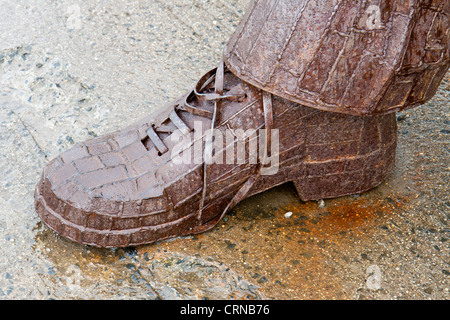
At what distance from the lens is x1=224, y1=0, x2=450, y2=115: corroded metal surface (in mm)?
1367

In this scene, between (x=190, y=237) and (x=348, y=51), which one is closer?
(x=348, y=51)

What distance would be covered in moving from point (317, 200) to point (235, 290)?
44 centimetres

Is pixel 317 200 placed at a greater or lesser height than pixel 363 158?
lesser

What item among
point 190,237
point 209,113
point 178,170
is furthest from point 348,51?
point 190,237

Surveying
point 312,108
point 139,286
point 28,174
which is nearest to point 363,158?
point 312,108

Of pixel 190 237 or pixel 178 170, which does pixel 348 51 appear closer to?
pixel 178 170

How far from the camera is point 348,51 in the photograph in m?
1.39

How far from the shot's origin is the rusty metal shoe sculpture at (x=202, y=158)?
1484 mm

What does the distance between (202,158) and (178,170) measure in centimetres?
7

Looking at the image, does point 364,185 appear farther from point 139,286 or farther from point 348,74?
point 139,286

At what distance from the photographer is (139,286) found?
4.82ft

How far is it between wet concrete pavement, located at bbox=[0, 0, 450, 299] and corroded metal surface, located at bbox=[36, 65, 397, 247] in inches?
3.2

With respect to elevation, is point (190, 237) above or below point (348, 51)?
below

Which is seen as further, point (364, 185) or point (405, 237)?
point (364, 185)
